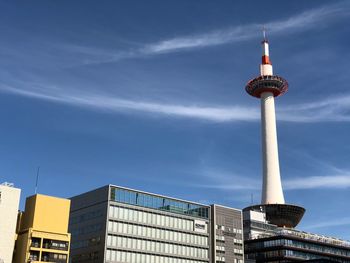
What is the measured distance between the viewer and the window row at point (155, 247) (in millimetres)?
140625

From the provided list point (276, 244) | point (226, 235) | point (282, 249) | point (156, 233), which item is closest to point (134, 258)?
point (156, 233)

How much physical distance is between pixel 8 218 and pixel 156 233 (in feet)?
147

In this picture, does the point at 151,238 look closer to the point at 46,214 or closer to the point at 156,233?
the point at 156,233

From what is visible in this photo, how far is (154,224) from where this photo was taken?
15125 centimetres

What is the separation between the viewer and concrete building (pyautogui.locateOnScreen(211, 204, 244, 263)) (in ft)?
538

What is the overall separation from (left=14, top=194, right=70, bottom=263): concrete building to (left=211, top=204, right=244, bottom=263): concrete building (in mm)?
52950

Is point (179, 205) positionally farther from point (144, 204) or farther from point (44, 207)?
point (44, 207)

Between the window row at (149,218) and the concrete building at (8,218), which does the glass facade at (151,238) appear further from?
the concrete building at (8,218)

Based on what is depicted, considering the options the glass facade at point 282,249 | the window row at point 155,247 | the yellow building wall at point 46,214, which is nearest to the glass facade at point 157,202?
the window row at point 155,247

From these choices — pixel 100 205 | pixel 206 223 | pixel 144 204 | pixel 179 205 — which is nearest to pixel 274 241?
pixel 206 223

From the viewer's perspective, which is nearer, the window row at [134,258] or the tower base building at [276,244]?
the window row at [134,258]

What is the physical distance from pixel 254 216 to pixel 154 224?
5977 cm

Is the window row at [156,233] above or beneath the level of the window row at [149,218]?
beneath

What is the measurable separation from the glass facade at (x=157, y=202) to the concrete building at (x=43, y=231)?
17.3 meters
